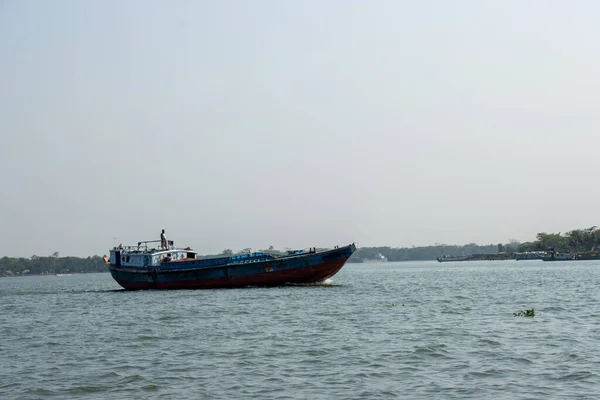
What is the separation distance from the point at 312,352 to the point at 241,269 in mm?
37344

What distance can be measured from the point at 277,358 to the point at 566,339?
10701mm

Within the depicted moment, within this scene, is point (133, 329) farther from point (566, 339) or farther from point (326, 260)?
point (326, 260)

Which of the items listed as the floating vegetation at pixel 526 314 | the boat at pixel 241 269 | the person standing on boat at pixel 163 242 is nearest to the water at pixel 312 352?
the floating vegetation at pixel 526 314

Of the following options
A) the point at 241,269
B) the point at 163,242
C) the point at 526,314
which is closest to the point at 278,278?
the point at 241,269

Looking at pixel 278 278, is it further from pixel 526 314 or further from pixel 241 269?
pixel 526 314

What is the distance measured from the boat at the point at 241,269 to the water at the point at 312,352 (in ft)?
54.2

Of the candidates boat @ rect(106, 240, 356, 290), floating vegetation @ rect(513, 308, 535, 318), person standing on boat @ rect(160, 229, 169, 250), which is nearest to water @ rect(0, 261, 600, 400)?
floating vegetation @ rect(513, 308, 535, 318)

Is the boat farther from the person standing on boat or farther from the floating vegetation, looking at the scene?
the floating vegetation

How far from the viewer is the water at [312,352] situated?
18922 mm

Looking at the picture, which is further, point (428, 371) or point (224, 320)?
point (224, 320)

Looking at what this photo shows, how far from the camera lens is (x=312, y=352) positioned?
24.7 meters

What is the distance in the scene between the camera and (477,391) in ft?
58.1

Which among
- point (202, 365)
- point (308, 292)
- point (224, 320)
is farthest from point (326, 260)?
point (202, 365)

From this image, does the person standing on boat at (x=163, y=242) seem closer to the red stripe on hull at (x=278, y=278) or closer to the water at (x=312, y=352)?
the red stripe on hull at (x=278, y=278)
